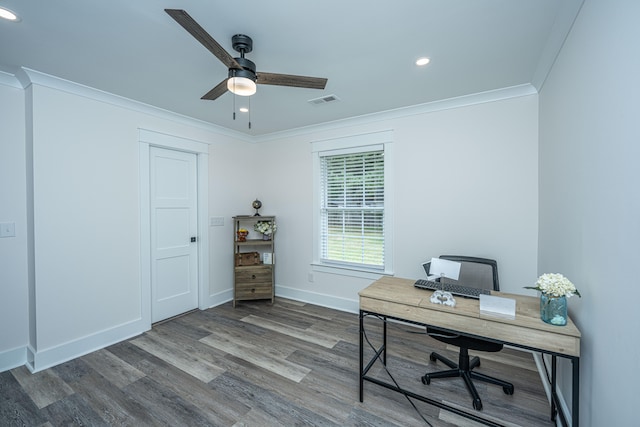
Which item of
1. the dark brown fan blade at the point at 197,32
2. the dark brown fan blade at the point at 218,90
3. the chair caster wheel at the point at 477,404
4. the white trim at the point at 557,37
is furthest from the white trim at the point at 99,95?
the chair caster wheel at the point at 477,404

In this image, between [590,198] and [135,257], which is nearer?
[590,198]

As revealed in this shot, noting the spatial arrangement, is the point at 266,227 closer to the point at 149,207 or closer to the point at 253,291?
the point at 253,291

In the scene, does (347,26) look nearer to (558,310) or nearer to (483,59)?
(483,59)

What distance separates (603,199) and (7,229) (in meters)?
4.20

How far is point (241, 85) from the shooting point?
178 centimetres

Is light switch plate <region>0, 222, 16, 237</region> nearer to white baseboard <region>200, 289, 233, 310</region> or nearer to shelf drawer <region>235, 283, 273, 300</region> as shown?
white baseboard <region>200, 289, 233, 310</region>

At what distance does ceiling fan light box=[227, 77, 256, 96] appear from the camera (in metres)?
1.76

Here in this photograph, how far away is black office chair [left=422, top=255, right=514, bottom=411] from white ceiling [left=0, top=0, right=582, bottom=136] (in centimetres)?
171

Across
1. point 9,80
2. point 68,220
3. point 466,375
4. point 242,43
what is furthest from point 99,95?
point 466,375

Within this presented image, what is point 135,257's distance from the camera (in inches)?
120

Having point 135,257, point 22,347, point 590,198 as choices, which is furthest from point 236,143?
point 590,198

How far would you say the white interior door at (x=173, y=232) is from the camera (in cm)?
332

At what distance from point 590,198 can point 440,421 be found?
5.37 feet

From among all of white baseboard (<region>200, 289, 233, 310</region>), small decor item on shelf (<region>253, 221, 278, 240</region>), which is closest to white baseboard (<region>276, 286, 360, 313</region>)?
white baseboard (<region>200, 289, 233, 310</region>)
